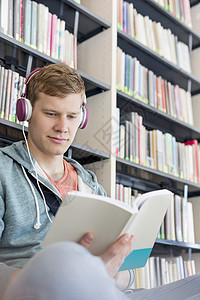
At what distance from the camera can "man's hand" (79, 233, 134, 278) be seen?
699mm

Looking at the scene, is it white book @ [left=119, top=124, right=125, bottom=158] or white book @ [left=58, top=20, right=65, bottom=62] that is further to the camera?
white book @ [left=119, top=124, right=125, bottom=158]

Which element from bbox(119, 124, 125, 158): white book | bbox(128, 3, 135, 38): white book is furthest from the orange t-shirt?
bbox(128, 3, 135, 38): white book

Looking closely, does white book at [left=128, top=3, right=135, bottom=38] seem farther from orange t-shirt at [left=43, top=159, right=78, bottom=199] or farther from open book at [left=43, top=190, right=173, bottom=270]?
open book at [left=43, top=190, right=173, bottom=270]

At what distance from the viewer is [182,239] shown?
2.15 m

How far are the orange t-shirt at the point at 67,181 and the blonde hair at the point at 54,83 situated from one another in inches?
10.4

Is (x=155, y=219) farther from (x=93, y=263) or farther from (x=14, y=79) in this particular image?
(x=14, y=79)

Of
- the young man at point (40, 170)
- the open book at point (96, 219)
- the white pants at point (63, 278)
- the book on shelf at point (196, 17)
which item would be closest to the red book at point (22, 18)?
the young man at point (40, 170)

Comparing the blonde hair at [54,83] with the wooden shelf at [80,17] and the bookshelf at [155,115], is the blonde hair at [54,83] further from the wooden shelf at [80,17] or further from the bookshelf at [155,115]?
the wooden shelf at [80,17]

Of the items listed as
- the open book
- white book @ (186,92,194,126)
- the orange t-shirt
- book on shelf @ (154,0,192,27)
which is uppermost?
book on shelf @ (154,0,192,27)

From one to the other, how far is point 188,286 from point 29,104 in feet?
2.37

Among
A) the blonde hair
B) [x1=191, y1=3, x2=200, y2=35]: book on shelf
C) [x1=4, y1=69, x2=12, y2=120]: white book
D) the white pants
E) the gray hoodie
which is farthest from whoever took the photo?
[x1=191, y1=3, x2=200, y2=35]: book on shelf

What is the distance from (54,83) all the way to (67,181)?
33cm

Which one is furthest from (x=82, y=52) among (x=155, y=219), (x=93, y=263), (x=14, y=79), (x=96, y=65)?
(x=93, y=263)

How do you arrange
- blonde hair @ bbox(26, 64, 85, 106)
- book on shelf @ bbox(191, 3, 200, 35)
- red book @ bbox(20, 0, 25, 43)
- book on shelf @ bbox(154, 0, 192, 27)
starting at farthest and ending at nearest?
book on shelf @ bbox(191, 3, 200, 35)
book on shelf @ bbox(154, 0, 192, 27)
red book @ bbox(20, 0, 25, 43)
blonde hair @ bbox(26, 64, 85, 106)
